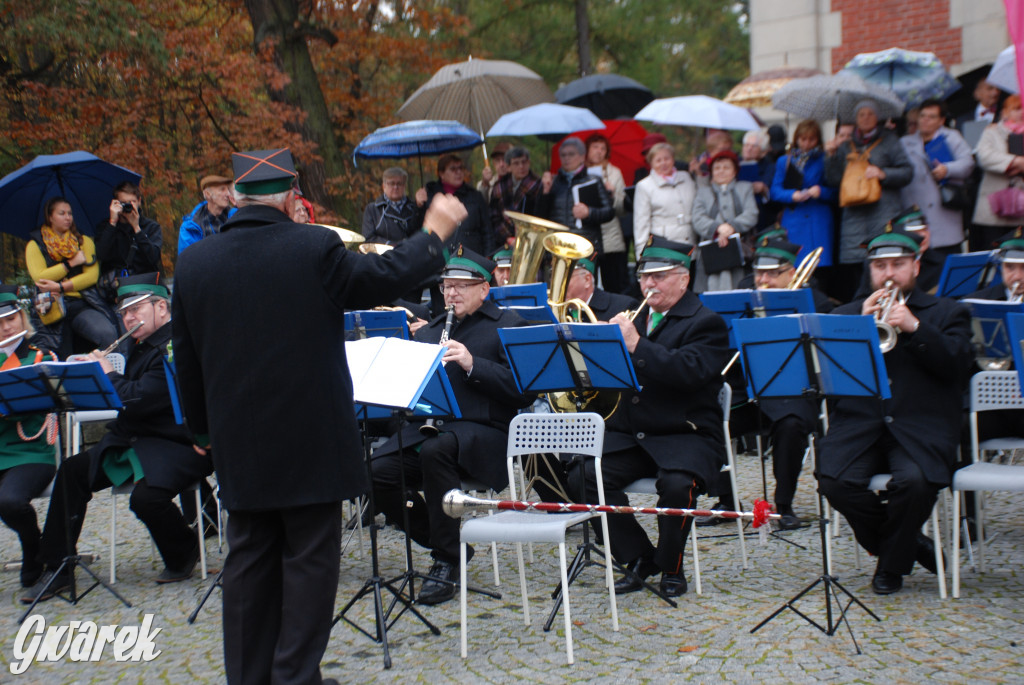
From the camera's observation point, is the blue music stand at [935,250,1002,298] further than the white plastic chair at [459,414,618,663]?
Yes

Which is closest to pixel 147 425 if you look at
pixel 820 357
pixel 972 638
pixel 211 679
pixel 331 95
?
pixel 211 679

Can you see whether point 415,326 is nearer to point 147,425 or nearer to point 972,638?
point 147,425

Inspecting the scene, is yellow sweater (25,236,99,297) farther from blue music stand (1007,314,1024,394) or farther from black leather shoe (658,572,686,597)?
blue music stand (1007,314,1024,394)

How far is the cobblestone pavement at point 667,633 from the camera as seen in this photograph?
423cm

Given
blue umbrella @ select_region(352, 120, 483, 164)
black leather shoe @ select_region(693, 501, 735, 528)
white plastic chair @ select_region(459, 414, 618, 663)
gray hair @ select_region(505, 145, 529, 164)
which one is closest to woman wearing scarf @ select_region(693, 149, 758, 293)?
gray hair @ select_region(505, 145, 529, 164)

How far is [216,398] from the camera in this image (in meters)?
3.67

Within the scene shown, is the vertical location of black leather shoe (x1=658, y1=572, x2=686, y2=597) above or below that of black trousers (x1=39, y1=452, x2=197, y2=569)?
below

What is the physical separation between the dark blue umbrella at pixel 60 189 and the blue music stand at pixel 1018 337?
24.0ft

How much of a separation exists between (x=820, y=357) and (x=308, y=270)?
239 centimetres

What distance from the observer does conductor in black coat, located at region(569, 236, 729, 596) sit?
515 centimetres

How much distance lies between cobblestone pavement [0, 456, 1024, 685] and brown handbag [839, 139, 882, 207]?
3.63 metres

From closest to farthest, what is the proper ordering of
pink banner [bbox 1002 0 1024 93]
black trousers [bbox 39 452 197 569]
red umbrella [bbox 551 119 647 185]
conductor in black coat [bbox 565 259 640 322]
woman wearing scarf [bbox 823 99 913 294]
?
pink banner [bbox 1002 0 1024 93], black trousers [bbox 39 452 197 569], conductor in black coat [bbox 565 259 640 322], woman wearing scarf [bbox 823 99 913 294], red umbrella [bbox 551 119 647 185]

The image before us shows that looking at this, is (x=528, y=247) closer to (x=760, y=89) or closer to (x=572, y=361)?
(x=572, y=361)

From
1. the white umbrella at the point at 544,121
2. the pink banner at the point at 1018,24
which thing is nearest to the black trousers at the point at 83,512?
the pink banner at the point at 1018,24
